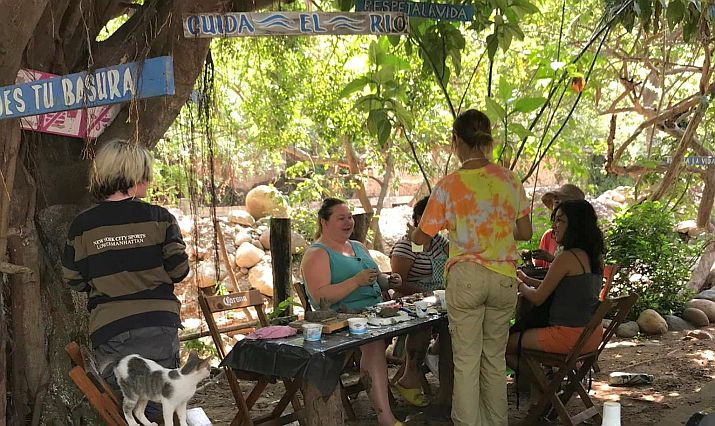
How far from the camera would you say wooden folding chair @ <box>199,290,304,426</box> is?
4070mm

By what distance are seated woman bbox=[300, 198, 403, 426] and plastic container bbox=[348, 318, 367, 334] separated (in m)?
0.41

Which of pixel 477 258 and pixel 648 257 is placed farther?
pixel 648 257

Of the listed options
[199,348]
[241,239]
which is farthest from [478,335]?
[241,239]

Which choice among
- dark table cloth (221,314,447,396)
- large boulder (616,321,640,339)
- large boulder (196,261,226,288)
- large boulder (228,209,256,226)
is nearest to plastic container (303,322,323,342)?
dark table cloth (221,314,447,396)

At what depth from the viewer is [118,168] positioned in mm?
2902

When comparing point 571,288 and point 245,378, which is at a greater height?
point 571,288

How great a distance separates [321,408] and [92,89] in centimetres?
187

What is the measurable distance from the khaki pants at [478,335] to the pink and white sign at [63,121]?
2038 mm

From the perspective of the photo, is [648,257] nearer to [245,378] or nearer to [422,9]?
[422,9]

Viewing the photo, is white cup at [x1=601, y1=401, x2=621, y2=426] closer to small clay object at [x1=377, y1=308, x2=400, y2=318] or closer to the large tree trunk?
small clay object at [x1=377, y1=308, x2=400, y2=318]

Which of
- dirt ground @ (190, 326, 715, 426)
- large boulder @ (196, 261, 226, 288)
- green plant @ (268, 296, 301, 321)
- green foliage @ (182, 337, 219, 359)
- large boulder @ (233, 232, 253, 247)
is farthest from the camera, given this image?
large boulder @ (233, 232, 253, 247)

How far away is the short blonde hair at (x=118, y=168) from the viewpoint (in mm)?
2904

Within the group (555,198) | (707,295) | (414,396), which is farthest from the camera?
(707,295)

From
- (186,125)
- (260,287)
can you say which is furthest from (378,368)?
(260,287)
